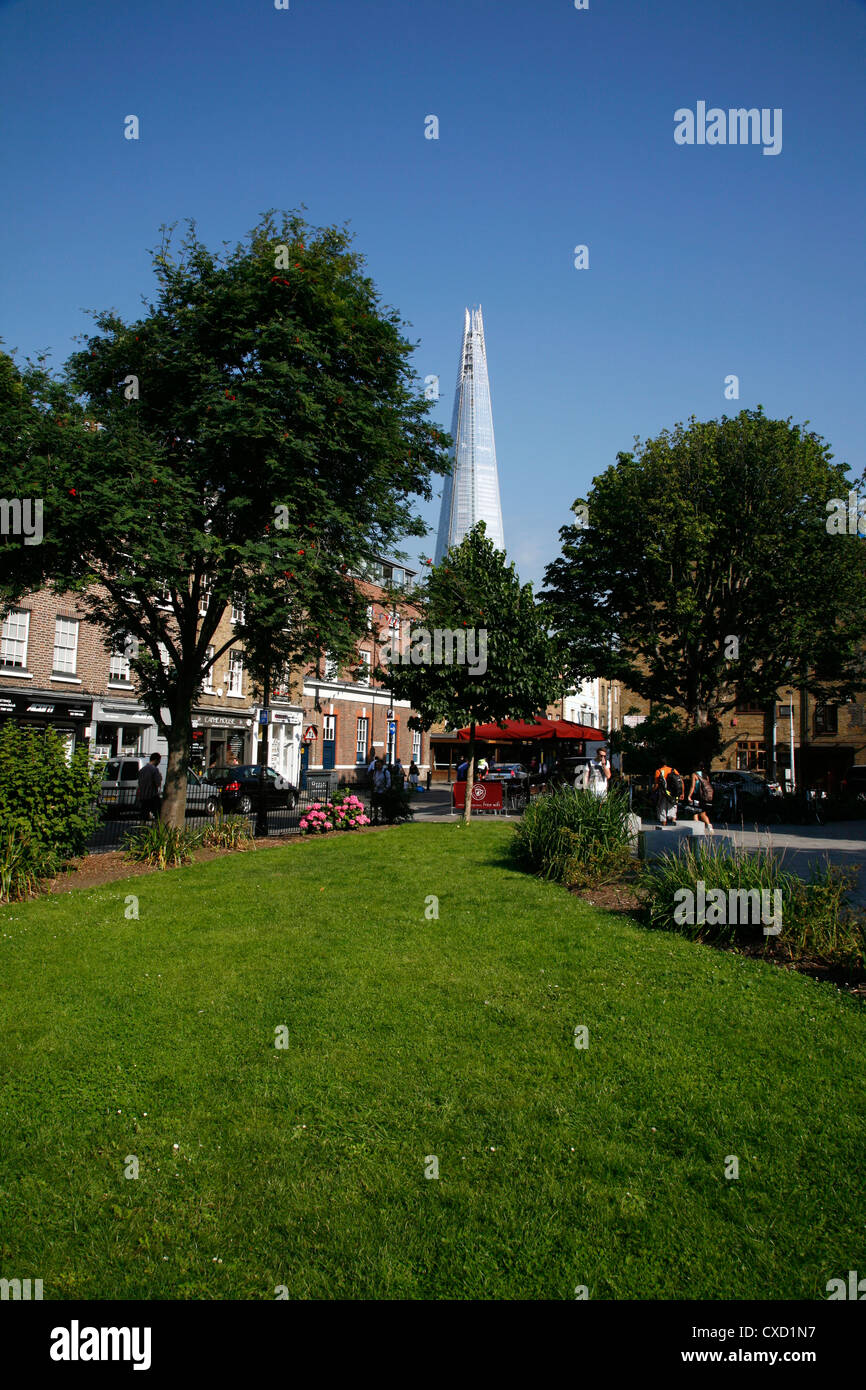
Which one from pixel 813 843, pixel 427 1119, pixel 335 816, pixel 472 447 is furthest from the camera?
pixel 472 447

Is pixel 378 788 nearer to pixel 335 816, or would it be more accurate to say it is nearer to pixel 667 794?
pixel 335 816

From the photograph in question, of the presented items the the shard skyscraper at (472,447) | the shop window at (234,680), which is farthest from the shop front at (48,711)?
the the shard skyscraper at (472,447)

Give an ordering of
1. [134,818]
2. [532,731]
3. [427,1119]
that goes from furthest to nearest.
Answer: [532,731] < [134,818] < [427,1119]

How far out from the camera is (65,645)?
2917 centimetres

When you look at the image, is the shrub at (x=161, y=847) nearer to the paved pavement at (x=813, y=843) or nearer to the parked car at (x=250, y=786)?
the paved pavement at (x=813, y=843)

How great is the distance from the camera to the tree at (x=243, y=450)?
12719mm

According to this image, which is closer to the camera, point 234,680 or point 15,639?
point 15,639

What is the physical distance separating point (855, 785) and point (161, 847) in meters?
26.4

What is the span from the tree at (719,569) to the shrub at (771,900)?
59.9 ft

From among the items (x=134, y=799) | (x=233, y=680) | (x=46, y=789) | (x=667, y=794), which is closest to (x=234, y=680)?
(x=233, y=680)

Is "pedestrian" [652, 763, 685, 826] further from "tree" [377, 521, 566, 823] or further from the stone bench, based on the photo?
"tree" [377, 521, 566, 823]
